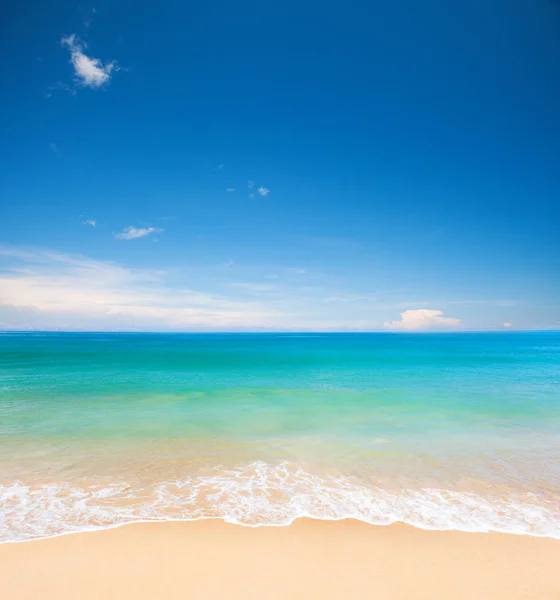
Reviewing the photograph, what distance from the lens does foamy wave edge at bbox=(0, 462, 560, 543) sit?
21.2ft

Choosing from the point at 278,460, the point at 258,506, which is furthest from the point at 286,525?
the point at 278,460

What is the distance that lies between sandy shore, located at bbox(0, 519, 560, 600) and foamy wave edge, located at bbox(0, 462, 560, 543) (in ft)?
1.21

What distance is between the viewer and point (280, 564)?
5320 millimetres

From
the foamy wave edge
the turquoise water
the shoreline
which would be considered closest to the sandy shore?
the shoreline

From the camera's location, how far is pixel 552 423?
554 inches

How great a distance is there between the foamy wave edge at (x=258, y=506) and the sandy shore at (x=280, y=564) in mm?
369

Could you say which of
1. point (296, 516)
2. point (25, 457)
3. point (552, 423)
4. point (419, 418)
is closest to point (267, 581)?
point (296, 516)

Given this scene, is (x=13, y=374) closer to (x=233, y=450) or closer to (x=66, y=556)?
(x=233, y=450)

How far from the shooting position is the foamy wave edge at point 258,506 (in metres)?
6.47

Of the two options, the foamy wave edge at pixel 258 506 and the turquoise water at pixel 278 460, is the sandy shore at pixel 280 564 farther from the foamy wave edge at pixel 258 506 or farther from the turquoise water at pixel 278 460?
the turquoise water at pixel 278 460

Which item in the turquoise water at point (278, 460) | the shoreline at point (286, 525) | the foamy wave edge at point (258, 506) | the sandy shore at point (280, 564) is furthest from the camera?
the turquoise water at point (278, 460)

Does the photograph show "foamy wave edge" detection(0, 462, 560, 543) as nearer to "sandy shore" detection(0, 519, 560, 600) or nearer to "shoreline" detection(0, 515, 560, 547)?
"shoreline" detection(0, 515, 560, 547)

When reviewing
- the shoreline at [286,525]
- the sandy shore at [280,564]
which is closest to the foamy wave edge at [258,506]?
the shoreline at [286,525]

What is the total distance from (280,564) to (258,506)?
196cm
